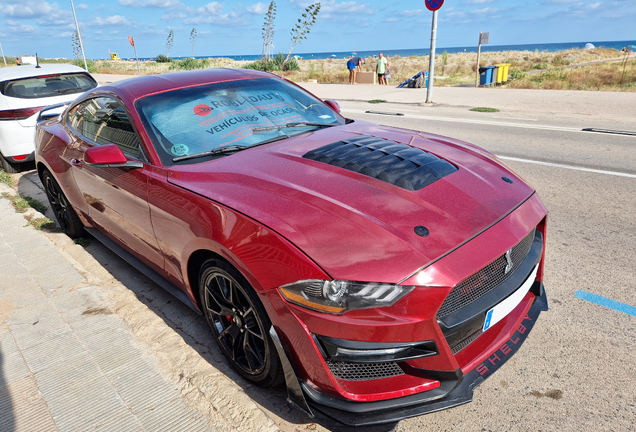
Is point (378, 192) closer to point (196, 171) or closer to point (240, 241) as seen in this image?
point (240, 241)

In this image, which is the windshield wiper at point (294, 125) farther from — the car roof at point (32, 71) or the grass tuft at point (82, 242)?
the car roof at point (32, 71)

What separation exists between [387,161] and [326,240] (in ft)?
2.97

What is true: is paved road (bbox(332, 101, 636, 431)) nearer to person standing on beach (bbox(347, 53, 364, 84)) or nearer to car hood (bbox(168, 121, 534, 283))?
car hood (bbox(168, 121, 534, 283))

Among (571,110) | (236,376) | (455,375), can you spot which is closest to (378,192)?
(455,375)

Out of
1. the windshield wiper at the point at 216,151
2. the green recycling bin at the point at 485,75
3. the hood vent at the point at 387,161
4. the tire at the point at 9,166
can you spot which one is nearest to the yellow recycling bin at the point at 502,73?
the green recycling bin at the point at 485,75

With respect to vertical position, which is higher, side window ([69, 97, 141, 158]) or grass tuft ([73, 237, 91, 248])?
side window ([69, 97, 141, 158])

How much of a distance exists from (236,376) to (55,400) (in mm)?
960

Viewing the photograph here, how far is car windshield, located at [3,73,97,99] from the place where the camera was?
7180 millimetres

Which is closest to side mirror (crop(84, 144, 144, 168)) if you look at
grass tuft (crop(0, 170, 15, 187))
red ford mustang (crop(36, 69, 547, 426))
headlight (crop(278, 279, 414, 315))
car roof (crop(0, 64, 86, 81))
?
red ford mustang (crop(36, 69, 547, 426))

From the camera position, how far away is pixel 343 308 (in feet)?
5.93

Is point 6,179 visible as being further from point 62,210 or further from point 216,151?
point 216,151

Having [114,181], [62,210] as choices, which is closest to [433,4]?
[62,210]

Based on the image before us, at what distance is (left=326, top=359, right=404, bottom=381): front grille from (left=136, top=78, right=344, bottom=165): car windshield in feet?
5.35

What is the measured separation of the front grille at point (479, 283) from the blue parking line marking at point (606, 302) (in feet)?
4.13
